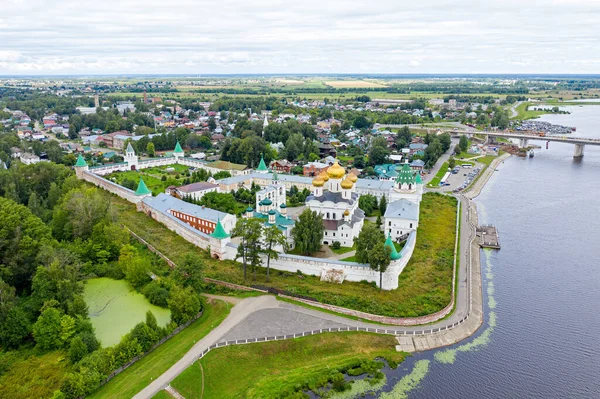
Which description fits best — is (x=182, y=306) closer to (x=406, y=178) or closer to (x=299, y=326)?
(x=299, y=326)

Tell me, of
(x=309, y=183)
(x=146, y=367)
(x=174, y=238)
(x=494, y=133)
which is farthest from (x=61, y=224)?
(x=494, y=133)

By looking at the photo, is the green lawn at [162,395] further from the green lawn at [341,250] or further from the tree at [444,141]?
the tree at [444,141]

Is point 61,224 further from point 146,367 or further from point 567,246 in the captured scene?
point 567,246

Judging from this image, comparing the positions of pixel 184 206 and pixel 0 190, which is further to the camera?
pixel 0 190

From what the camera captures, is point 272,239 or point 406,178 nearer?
point 272,239

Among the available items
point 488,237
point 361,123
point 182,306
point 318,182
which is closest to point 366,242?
point 318,182

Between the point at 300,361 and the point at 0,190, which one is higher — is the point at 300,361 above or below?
below
